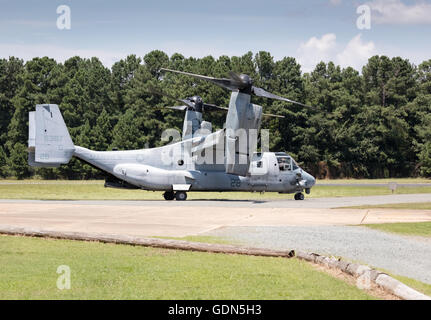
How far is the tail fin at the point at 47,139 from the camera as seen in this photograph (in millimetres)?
34375

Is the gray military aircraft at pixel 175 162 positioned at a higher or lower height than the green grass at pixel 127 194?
higher

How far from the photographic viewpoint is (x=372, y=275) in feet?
35.3

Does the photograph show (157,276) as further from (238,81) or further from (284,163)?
(284,163)

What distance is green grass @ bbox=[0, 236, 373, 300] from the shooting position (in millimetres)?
10109

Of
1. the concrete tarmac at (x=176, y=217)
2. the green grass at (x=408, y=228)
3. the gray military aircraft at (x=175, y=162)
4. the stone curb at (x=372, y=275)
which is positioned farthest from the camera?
the gray military aircraft at (x=175, y=162)

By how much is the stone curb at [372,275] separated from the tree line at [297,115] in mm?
65061

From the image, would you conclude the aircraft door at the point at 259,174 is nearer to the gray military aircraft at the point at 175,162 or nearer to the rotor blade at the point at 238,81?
the gray military aircraft at the point at 175,162

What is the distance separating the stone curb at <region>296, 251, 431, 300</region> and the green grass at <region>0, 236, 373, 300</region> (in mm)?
334

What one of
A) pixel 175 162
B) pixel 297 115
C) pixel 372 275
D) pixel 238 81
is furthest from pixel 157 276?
pixel 297 115

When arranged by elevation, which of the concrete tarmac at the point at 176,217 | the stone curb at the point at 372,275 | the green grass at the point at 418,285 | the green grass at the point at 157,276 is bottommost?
the concrete tarmac at the point at 176,217

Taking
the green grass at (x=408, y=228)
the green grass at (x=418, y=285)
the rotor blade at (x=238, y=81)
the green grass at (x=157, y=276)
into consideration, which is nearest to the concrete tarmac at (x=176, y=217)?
the green grass at (x=408, y=228)

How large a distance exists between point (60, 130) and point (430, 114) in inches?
2495

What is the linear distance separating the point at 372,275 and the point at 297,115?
73.9 m

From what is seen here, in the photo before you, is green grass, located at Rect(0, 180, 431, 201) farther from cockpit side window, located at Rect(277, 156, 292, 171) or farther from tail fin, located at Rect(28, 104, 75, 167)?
tail fin, located at Rect(28, 104, 75, 167)
